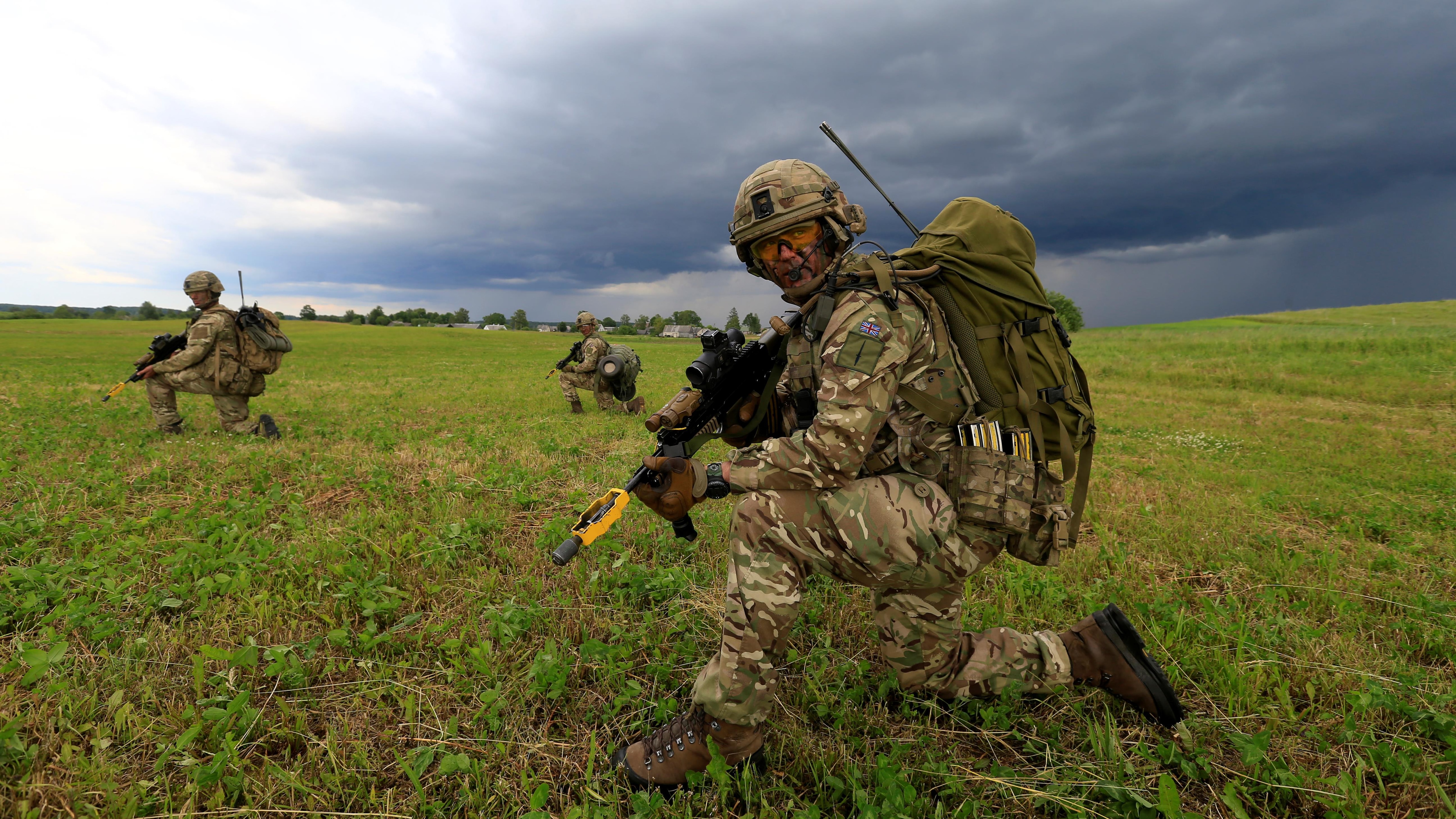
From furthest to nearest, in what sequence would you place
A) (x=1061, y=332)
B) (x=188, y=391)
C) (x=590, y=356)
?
(x=590, y=356) < (x=188, y=391) < (x=1061, y=332)

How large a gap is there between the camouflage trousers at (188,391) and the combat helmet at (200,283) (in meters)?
1.32

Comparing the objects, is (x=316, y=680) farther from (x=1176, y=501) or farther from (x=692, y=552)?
(x=1176, y=501)

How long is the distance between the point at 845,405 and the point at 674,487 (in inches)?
34.6

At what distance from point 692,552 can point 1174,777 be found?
3.23m

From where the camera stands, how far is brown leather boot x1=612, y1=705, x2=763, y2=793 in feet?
8.66

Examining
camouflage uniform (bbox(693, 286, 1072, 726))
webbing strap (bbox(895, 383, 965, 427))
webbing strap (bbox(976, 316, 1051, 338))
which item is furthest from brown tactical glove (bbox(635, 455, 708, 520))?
webbing strap (bbox(976, 316, 1051, 338))

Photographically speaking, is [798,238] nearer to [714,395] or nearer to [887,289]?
[887,289]

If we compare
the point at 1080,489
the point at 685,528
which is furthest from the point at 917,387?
the point at 685,528

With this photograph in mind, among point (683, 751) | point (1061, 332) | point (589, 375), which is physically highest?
point (1061, 332)

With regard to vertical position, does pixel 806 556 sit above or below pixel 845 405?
below

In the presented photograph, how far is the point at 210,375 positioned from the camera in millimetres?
9391

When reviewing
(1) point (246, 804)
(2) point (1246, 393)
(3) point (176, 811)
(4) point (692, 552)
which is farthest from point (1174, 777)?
(2) point (1246, 393)

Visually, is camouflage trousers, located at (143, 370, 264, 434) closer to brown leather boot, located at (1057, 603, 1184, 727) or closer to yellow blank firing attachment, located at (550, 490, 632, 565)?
yellow blank firing attachment, located at (550, 490, 632, 565)

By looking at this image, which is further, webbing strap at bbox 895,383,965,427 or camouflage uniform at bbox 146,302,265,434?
camouflage uniform at bbox 146,302,265,434
